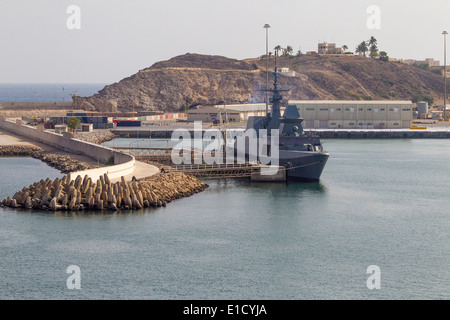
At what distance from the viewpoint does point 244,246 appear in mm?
48469

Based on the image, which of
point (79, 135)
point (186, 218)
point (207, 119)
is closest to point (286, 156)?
point (186, 218)

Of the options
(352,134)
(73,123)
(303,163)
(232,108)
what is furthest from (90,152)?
(232,108)

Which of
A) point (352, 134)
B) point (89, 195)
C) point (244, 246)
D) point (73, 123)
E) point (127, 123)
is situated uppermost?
point (73, 123)

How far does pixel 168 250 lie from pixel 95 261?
4965mm

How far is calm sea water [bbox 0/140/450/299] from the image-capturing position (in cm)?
3969

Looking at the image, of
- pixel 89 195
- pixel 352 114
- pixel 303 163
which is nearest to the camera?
pixel 89 195

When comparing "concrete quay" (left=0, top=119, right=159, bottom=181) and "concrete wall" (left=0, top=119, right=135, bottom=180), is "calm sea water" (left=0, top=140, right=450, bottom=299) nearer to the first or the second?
"concrete quay" (left=0, top=119, right=159, bottom=181)

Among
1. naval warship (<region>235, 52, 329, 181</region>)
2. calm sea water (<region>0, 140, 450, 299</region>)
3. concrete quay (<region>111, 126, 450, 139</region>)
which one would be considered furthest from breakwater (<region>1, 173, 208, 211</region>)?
concrete quay (<region>111, 126, 450, 139</region>)

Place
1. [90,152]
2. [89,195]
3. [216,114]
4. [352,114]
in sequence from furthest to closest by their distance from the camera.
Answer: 1. [216,114]
2. [352,114]
3. [90,152]
4. [89,195]

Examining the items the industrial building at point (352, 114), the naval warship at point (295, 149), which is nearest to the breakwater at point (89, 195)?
the naval warship at point (295, 149)

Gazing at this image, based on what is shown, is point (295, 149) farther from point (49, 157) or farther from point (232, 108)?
point (232, 108)

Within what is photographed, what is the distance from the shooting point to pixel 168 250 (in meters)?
46.8

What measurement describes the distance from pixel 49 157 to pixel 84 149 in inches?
197
